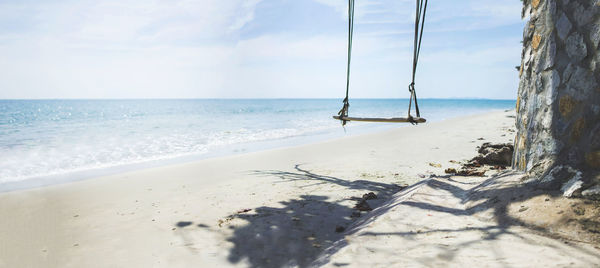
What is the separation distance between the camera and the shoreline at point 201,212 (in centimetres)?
298

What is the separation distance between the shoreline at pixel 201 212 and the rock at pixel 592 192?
6.31 ft

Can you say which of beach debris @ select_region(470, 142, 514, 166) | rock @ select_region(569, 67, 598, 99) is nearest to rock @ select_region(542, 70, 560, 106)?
rock @ select_region(569, 67, 598, 99)

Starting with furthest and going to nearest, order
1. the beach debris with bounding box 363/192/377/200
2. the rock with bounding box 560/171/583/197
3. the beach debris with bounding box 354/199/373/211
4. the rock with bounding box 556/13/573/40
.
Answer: the beach debris with bounding box 363/192/377/200 < the beach debris with bounding box 354/199/373/211 < the rock with bounding box 556/13/573/40 < the rock with bounding box 560/171/583/197

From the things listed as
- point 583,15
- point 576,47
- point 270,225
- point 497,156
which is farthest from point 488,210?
point 497,156

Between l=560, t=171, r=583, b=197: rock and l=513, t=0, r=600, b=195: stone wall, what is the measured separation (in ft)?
0.07

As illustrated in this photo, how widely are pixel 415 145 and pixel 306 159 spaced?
3455mm

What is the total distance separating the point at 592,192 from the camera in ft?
7.70

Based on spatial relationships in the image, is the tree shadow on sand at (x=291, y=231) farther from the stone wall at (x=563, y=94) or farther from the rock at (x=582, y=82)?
the rock at (x=582, y=82)

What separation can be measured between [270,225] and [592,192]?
8.92ft

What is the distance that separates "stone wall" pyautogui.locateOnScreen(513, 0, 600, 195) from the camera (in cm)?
257

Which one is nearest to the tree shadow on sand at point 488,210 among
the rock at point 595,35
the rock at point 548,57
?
the rock at point 548,57

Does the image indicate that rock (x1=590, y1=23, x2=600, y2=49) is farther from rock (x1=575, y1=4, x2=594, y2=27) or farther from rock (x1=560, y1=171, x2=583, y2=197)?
rock (x1=560, y1=171, x2=583, y2=197)

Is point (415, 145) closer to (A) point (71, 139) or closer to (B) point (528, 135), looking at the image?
(B) point (528, 135)

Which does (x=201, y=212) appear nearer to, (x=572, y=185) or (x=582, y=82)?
(x=572, y=185)
